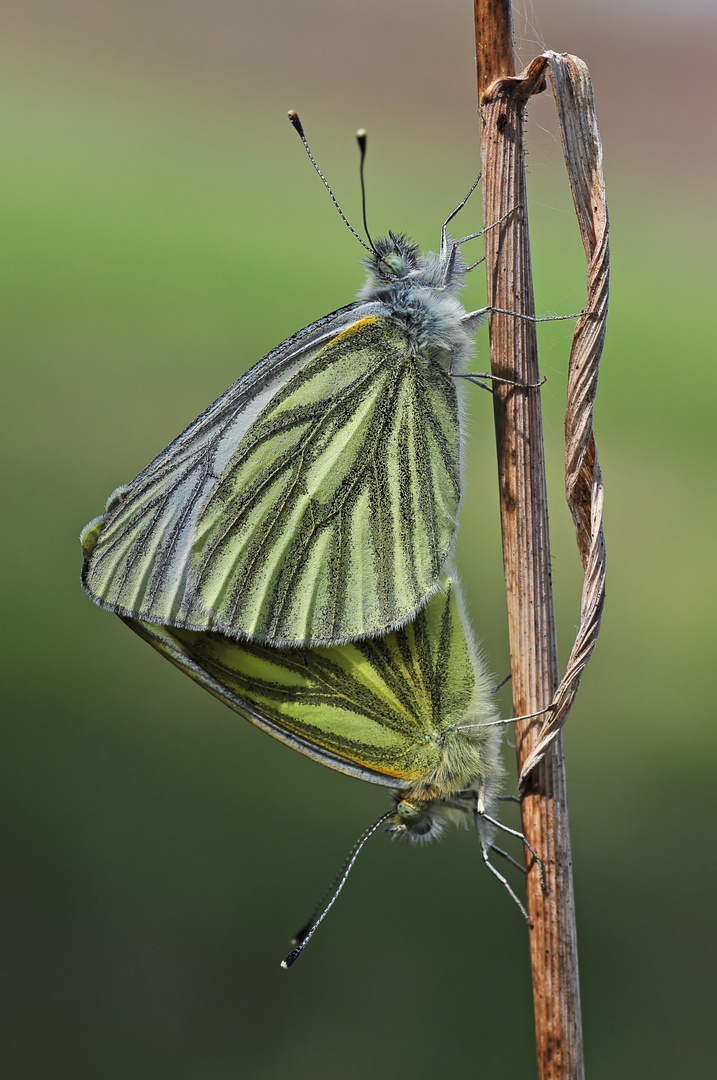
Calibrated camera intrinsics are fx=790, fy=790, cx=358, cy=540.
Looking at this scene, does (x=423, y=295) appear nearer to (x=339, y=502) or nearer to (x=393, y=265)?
(x=393, y=265)

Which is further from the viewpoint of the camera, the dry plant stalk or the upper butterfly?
the upper butterfly

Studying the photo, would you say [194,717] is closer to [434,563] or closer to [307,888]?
[307,888]

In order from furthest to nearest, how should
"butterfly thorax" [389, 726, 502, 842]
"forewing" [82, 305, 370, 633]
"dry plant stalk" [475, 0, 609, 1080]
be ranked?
"forewing" [82, 305, 370, 633], "butterfly thorax" [389, 726, 502, 842], "dry plant stalk" [475, 0, 609, 1080]

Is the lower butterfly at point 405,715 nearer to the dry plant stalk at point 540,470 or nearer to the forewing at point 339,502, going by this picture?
the forewing at point 339,502

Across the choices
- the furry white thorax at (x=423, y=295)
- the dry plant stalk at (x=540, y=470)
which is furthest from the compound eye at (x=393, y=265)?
the dry plant stalk at (x=540, y=470)

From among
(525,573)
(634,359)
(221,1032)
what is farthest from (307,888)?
(634,359)

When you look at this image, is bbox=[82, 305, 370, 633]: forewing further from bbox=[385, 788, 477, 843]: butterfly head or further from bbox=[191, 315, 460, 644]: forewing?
bbox=[385, 788, 477, 843]: butterfly head

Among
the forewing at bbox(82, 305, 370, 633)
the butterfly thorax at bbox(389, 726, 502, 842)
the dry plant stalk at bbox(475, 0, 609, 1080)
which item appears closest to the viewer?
the dry plant stalk at bbox(475, 0, 609, 1080)

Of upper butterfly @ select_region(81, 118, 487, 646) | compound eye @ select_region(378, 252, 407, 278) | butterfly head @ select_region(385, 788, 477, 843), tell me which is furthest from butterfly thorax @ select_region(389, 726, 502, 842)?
compound eye @ select_region(378, 252, 407, 278)
